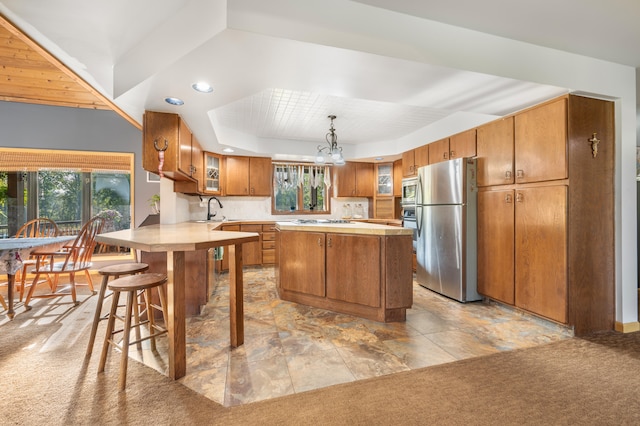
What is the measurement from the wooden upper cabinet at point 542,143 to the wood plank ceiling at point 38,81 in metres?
3.90

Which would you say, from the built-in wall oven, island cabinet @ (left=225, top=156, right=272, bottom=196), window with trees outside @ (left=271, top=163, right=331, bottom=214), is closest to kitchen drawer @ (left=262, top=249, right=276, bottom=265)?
window with trees outside @ (left=271, top=163, right=331, bottom=214)

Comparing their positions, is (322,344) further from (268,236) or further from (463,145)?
(268,236)

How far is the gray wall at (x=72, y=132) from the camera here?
4145 mm

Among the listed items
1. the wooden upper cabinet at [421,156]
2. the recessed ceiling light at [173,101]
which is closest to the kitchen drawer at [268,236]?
the wooden upper cabinet at [421,156]

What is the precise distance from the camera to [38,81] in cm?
350

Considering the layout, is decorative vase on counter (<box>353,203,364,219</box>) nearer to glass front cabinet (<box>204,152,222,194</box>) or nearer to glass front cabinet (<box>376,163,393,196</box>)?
glass front cabinet (<box>376,163,393,196</box>)

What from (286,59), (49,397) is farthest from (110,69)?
(49,397)

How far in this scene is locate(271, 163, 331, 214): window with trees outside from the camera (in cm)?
560

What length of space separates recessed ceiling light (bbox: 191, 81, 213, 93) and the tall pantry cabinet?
9.56 feet

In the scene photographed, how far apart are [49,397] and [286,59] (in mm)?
2493

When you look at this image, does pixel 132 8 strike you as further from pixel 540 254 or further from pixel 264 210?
pixel 264 210

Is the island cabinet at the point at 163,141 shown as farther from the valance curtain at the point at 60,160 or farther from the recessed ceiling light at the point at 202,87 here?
the valance curtain at the point at 60,160

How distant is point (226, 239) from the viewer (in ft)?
5.90

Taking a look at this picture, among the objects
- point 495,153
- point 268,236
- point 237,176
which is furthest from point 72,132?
point 495,153
